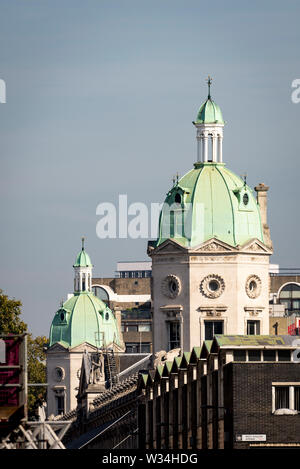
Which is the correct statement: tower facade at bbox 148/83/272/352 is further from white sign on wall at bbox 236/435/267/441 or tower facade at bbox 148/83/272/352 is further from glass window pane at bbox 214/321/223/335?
white sign on wall at bbox 236/435/267/441

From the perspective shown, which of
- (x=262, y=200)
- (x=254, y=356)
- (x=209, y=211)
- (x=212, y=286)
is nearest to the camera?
(x=254, y=356)

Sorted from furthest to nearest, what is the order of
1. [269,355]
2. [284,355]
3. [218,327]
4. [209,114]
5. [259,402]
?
[209,114] → [218,327] → [269,355] → [284,355] → [259,402]

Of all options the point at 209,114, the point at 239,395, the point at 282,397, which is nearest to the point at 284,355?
the point at 282,397

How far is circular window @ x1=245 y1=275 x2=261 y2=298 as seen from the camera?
155m

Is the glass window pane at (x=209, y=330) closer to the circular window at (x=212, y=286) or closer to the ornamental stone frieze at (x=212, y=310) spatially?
the ornamental stone frieze at (x=212, y=310)

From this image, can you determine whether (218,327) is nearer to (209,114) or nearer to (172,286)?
(172,286)

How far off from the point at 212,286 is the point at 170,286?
9.45 ft

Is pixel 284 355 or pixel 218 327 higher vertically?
pixel 218 327

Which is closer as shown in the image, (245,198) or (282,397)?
(282,397)

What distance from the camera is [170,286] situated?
15538 centimetres

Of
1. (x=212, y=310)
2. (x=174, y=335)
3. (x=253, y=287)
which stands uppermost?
(x=253, y=287)
